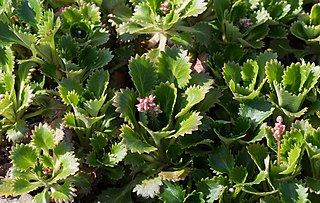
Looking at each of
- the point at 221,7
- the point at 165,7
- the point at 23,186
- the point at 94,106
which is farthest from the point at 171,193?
the point at 221,7

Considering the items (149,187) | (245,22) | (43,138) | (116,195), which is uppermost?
(245,22)

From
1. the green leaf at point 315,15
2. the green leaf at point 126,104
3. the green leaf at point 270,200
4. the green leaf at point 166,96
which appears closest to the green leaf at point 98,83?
the green leaf at point 126,104

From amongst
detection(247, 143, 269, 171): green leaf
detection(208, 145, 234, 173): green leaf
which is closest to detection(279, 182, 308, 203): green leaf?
detection(247, 143, 269, 171): green leaf

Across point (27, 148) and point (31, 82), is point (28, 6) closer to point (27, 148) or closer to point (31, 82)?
point (31, 82)

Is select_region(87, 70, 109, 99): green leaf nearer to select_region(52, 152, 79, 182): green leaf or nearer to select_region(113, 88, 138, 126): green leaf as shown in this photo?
select_region(113, 88, 138, 126): green leaf

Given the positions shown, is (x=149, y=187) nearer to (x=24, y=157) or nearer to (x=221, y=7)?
(x=24, y=157)

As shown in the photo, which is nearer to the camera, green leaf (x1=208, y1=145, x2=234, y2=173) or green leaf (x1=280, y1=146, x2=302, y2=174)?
green leaf (x1=280, y1=146, x2=302, y2=174)

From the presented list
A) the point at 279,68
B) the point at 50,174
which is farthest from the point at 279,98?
the point at 50,174
